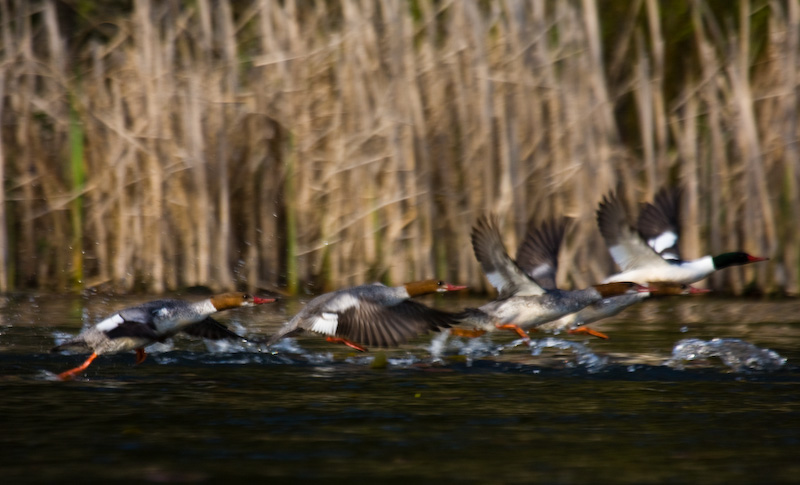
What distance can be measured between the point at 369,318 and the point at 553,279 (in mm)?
2208

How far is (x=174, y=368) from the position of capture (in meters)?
6.34

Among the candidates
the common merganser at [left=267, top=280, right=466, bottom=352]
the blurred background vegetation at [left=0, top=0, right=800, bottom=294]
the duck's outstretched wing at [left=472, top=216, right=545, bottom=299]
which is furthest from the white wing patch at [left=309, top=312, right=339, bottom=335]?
the blurred background vegetation at [left=0, top=0, right=800, bottom=294]

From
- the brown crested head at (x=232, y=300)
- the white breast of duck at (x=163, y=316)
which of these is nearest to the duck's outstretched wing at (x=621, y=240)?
the brown crested head at (x=232, y=300)

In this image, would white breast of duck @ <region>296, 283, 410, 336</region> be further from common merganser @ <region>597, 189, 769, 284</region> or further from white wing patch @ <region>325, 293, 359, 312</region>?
common merganser @ <region>597, 189, 769, 284</region>

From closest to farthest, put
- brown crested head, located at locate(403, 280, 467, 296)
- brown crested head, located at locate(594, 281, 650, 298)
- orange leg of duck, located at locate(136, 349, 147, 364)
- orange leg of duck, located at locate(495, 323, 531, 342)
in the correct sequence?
orange leg of duck, located at locate(136, 349, 147, 364), brown crested head, located at locate(403, 280, 467, 296), orange leg of duck, located at locate(495, 323, 531, 342), brown crested head, located at locate(594, 281, 650, 298)

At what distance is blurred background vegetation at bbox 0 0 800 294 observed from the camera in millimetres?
9375

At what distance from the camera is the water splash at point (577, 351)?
627 centimetres

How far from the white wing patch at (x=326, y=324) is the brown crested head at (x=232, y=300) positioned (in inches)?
12.8

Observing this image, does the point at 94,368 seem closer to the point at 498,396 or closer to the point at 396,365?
the point at 396,365

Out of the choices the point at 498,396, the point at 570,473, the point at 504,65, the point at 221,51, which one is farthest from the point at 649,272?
the point at 570,473

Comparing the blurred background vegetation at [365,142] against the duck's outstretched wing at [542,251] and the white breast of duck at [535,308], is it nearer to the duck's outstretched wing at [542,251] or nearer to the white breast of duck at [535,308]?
the duck's outstretched wing at [542,251]

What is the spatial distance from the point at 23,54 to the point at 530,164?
15.9 feet

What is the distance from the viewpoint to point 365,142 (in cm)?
958

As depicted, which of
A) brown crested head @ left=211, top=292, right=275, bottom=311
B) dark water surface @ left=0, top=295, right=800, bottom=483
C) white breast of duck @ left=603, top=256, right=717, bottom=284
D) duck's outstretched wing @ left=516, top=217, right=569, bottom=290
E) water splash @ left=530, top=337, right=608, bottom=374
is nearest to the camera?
dark water surface @ left=0, top=295, right=800, bottom=483
